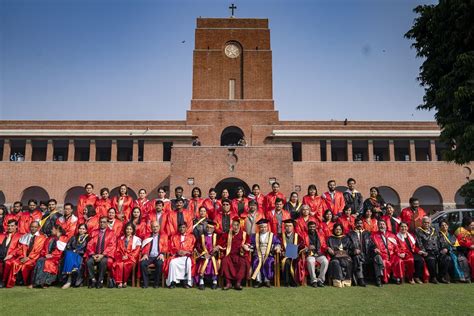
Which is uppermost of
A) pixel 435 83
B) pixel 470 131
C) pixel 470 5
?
pixel 470 5

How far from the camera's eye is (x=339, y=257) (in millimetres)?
7691

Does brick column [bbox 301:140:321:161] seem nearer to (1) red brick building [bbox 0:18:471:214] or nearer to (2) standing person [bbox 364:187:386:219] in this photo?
(1) red brick building [bbox 0:18:471:214]

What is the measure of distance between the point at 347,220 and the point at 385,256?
1.13 metres

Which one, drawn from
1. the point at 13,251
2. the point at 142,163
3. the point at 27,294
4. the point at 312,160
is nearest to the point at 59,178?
the point at 142,163

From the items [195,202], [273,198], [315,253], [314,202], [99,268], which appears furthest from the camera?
[195,202]

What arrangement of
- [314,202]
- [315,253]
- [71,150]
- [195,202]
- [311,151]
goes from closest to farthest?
[315,253]
[314,202]
[195,202]
[71,150]
[311,151]

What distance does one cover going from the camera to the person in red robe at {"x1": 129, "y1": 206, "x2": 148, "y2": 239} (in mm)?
8497

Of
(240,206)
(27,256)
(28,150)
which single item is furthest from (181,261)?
(28,150)

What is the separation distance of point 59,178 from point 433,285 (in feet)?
78.0

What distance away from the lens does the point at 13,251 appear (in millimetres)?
7953

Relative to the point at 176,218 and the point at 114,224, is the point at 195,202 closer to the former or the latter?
the point at 176,218

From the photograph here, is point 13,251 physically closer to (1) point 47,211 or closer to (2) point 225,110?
(1) point 47,211

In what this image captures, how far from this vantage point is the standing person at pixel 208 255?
24.8 feet

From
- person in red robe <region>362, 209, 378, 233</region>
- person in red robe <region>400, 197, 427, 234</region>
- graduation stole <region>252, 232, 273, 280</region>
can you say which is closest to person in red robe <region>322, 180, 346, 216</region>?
person in red robe <region>362, 209, 378, 233</region>
